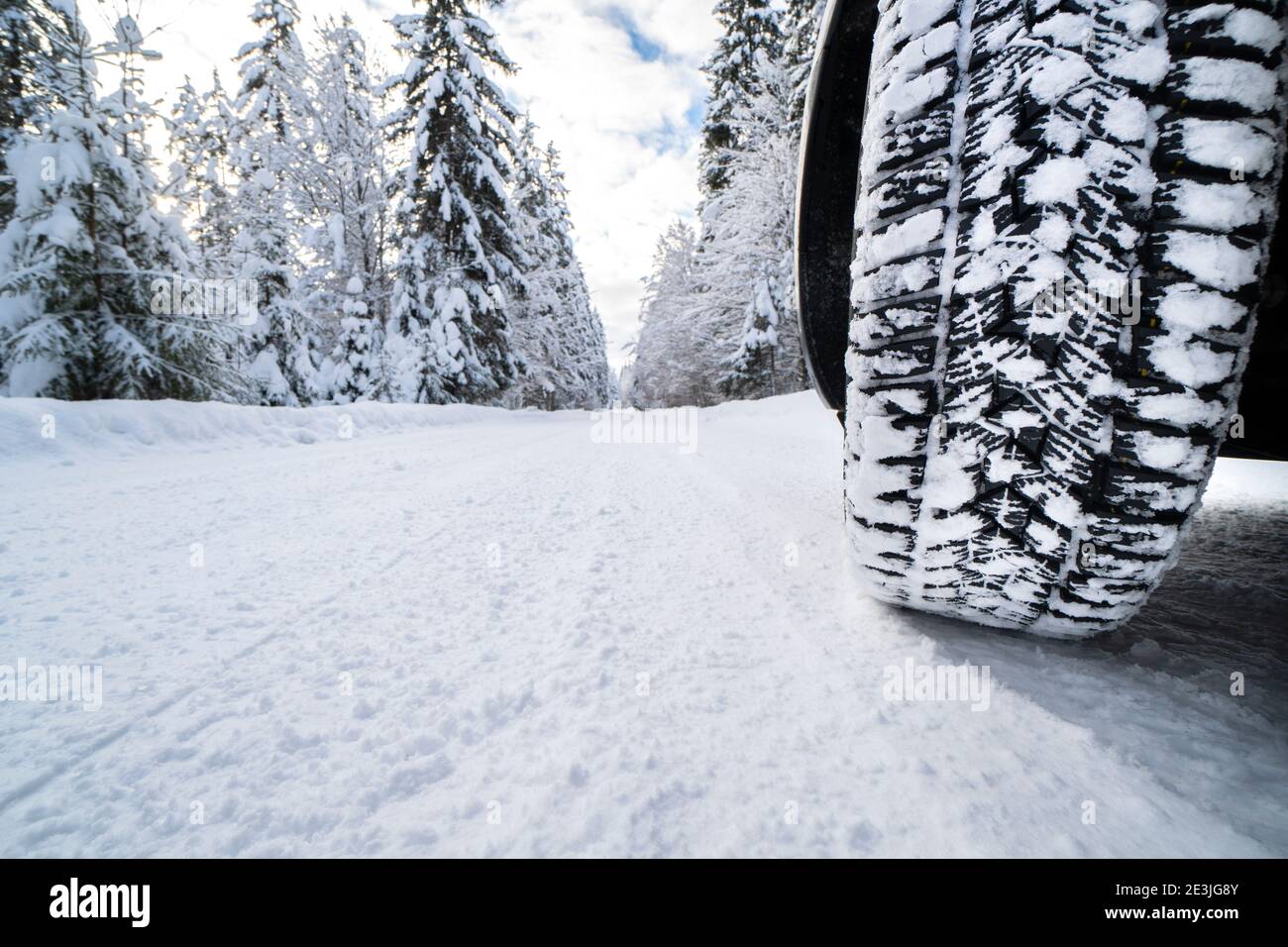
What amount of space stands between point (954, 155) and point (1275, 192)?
Result: 0.39m

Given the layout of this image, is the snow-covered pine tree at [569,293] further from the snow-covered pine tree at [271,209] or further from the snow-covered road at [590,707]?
the snow-covered road at [590,707]

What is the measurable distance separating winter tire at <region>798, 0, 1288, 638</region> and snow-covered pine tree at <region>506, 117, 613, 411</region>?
14.3m

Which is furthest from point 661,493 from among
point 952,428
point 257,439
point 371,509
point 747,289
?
point 747,289

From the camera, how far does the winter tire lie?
69 cm

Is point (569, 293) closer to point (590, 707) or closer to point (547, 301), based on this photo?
point (547, 301)

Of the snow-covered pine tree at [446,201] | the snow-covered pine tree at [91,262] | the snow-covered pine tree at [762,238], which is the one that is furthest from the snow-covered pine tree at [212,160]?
the snow-covered pine tree at [762,238]

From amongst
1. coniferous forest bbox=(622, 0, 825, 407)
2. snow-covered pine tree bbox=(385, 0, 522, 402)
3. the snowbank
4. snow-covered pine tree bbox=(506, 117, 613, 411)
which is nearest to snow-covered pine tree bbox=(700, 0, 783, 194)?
coniferous forest bbox=(622, 0, 825, 407)

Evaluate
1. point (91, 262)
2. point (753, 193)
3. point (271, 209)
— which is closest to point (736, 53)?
point (753, 193)

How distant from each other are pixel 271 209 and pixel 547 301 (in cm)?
799

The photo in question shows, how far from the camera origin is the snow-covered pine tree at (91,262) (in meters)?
4.81

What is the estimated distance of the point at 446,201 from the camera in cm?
1212

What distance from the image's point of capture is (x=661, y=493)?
2658mm
